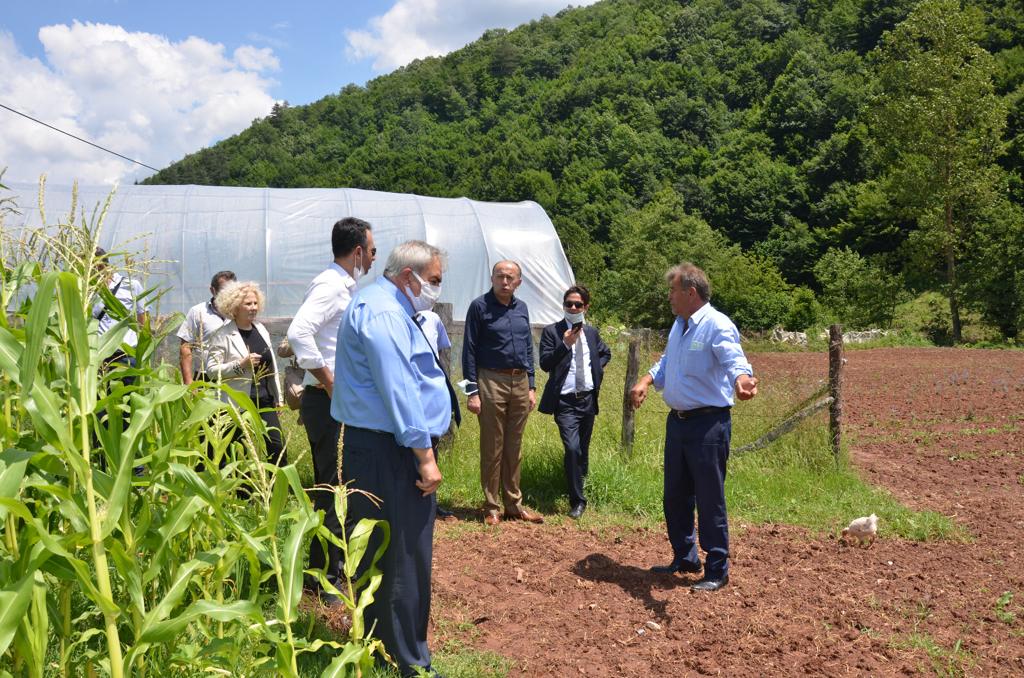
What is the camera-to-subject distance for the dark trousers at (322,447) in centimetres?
452

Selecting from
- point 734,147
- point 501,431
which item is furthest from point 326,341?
point 734,147

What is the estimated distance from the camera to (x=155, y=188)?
619 inches

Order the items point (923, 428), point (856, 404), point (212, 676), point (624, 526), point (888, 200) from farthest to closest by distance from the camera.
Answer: point (888, 200), point (856, 404), point (923, 428), point (624, 526), point (212, 676)

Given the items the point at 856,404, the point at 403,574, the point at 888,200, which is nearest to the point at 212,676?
the point at 403,574

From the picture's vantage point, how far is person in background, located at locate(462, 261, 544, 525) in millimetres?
6305

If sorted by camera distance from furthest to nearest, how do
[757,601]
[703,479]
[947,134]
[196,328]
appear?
[947,134] → [196,328] → [703,479] → [757,601]

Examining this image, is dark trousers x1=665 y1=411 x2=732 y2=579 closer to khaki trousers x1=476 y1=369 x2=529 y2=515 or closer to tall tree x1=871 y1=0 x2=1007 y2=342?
khaki trousers x1=476 y1=369 x2=529 y2=515

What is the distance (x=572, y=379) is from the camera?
22.0ft

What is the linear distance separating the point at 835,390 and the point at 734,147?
160 ft

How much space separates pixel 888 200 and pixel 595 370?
38.4 meters

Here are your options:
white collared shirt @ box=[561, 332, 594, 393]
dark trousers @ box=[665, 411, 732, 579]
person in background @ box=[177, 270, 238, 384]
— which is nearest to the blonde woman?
person in background @ box=[177, 270, 238, 384]

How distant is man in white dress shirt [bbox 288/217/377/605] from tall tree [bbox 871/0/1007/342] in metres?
30.0

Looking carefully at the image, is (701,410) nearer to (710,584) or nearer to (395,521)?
(710,584)

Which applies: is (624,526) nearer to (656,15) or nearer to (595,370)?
(595,370)
